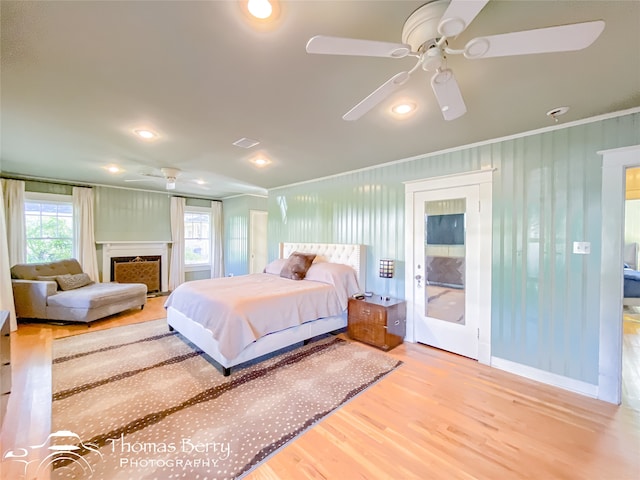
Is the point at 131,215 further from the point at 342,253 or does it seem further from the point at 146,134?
the point at 342,253

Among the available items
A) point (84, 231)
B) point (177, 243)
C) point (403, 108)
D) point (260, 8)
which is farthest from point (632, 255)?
point (84, 231)

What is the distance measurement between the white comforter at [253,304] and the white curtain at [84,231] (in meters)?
3.08

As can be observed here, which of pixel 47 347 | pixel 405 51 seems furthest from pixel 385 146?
pixel 47 347

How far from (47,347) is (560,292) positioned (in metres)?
5.73

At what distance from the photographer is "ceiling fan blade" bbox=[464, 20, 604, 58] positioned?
3.35ft

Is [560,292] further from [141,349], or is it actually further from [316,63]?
[141,349]

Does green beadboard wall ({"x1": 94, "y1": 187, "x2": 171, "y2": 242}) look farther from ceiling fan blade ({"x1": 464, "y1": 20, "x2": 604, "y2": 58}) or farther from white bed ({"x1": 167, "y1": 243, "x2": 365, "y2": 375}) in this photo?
ceiling fan blade ({"x1": 464, "y1": 20, "x2": 604, "y2": 58})

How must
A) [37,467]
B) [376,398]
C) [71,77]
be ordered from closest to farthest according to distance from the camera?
[37,467] → [71,77] → [376,398]

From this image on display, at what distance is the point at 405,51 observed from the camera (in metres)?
1.18

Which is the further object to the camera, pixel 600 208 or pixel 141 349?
pixel 141 349

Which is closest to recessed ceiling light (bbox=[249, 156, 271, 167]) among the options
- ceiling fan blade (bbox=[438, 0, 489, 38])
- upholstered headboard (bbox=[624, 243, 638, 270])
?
ceiling fan blade (bbox=[438, 0, 489, 38])

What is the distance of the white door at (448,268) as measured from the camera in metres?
3.02

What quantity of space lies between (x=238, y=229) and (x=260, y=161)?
3.62 metres

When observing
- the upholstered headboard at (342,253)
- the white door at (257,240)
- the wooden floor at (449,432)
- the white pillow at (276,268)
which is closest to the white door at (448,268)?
the wooden floor at (449,432)
